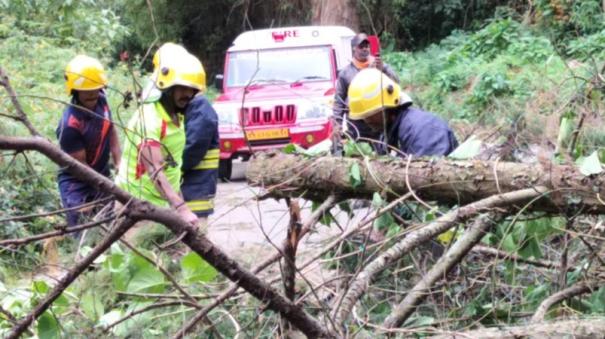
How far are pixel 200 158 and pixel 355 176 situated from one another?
171 centimetres

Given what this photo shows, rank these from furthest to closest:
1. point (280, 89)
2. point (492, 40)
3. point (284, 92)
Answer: point (492, 40) < point (280, 89) < point (284, 92)

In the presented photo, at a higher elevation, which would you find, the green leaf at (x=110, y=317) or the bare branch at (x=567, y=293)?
the bare branch at (x=567, y=293)

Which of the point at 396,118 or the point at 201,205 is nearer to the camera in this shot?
the point at 396,118

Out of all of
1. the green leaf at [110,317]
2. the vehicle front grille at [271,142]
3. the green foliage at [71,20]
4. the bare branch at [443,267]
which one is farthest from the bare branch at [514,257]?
the vehicle front grille at [271,142]

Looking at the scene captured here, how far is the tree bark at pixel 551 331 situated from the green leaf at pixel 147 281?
3.35ft

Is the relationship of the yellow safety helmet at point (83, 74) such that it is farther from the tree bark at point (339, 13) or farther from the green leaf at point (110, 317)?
the tree bark at point (339, 13)

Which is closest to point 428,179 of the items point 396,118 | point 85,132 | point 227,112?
point 396,118

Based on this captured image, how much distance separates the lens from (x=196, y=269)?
Result: 10.7 ft

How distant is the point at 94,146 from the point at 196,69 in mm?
1076

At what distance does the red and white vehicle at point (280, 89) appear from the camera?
11812mm

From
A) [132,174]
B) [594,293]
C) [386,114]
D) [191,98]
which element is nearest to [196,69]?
[191,98]

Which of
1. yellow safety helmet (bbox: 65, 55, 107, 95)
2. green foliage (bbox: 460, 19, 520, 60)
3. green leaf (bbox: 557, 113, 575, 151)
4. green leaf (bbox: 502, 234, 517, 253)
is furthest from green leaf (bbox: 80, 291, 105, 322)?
green foliage (bbox: 460, 19, 520, 60)

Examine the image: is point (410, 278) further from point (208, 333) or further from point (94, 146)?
point (94, 146)

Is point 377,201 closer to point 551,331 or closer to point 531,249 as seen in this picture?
point 531,249
